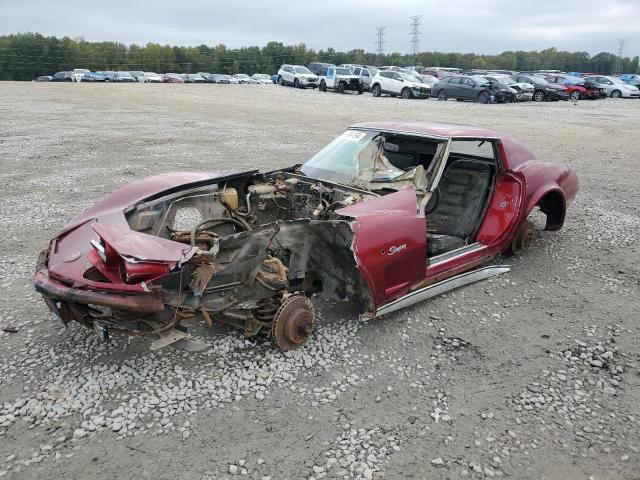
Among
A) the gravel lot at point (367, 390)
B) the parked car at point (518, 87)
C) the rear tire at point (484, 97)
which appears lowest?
the gravel lot at point (367, 390)

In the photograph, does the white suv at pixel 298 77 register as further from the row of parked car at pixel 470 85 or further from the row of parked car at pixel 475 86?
the row of parked car at pixel 475 86

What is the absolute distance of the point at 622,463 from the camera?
8.71 feet

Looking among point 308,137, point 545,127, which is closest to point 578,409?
point 308,137

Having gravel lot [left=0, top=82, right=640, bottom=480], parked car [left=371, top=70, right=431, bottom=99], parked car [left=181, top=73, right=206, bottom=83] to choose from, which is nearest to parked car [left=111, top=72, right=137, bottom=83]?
parked car [left=181, top=73, right=206, bottom=83]

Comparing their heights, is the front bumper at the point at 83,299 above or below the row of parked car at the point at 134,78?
below

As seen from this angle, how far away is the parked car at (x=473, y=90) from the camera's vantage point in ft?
76.3

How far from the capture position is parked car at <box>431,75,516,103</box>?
76.3 ft

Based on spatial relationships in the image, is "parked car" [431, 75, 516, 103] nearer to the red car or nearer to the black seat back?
the red car

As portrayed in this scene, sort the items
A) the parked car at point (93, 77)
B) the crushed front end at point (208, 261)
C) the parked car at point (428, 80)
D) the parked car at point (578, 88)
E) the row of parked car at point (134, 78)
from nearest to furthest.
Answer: the crushed front end at point (208, 261), the parked car at point (578, 88), the parked car at point (428, 80), the parked car at point (93, 77), the row of parked car at point (134, 78)

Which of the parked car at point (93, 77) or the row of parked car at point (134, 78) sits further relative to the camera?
the row of parked car at point (134, 78)

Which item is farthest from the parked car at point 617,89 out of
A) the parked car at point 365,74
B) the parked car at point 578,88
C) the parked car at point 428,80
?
the parked car at point 365,74

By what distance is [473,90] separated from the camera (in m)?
23.5

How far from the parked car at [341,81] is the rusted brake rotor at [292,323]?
83.3 ft

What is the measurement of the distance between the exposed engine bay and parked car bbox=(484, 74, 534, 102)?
22.2 m
